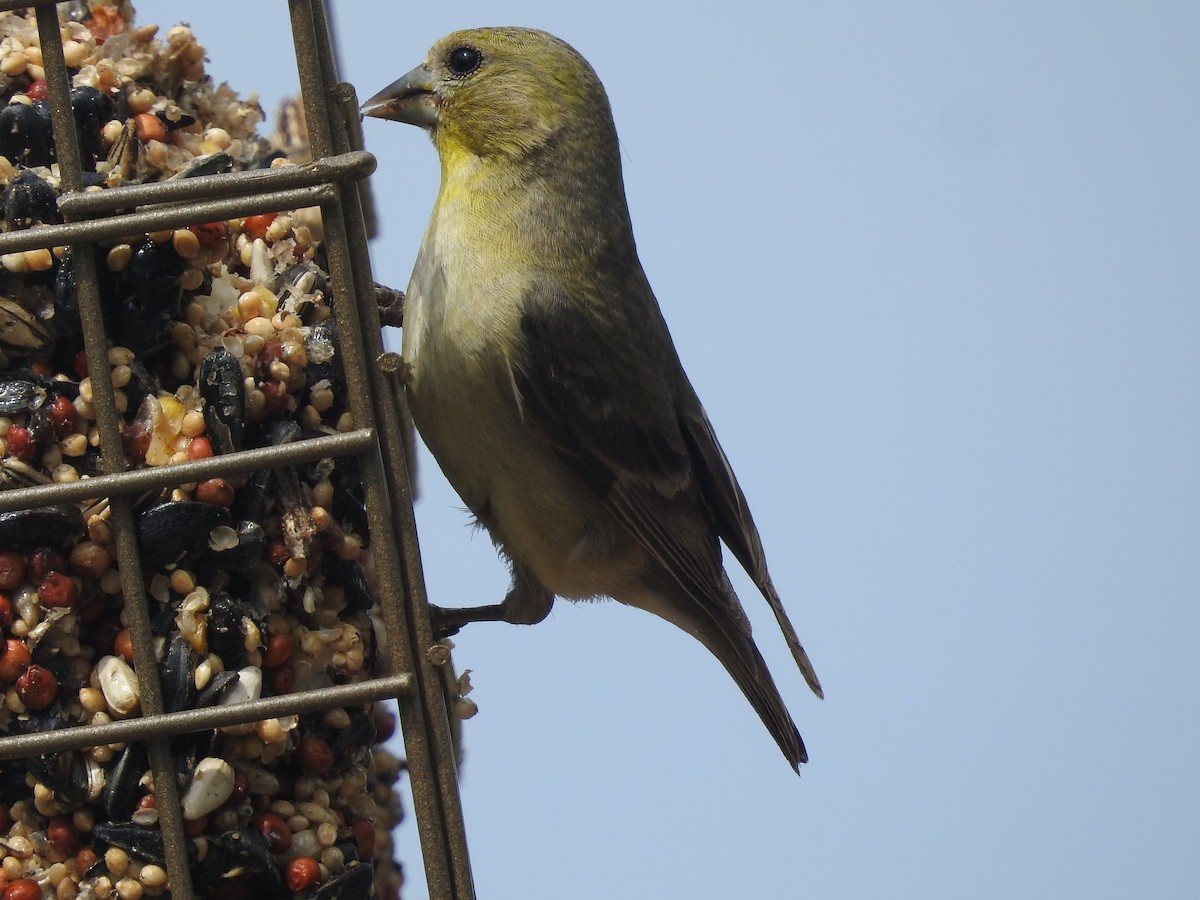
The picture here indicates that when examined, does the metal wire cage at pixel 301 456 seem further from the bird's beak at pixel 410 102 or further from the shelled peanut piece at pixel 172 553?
the bird's beak at pixel 410 102

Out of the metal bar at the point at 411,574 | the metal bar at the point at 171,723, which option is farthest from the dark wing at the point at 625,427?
the metal bar at the point at 171,723

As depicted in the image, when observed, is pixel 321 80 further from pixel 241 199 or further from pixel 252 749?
pixel 252 749

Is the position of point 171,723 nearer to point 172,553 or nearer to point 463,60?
point 172,553

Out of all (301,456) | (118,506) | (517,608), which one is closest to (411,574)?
(301,456)

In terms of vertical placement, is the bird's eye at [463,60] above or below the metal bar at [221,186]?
above

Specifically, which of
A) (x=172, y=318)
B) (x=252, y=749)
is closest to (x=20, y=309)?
(x=172, y=318)

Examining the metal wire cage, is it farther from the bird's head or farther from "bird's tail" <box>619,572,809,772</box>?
"bird's tail" <box>619,572,809,772</box>
